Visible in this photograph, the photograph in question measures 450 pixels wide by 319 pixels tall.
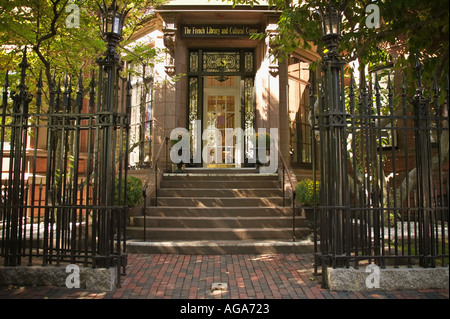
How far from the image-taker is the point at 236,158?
11734mm

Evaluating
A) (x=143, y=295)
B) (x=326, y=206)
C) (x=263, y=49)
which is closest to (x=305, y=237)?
(x=326, y=206)

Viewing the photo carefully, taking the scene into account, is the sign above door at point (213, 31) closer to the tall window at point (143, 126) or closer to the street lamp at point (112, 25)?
the tall window at point (143, 126)

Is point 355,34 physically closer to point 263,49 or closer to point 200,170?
point 263,49

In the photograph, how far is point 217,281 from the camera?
498cm

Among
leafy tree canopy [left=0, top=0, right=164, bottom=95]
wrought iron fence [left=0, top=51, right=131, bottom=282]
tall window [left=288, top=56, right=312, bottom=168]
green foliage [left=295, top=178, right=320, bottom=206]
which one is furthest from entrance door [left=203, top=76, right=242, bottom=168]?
wrought iron fence [left=0, top=51, right=131, bottom=282]

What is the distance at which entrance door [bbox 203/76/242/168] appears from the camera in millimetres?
11773

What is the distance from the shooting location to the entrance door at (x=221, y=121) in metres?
11.8

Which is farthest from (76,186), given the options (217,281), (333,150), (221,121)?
(221,121)

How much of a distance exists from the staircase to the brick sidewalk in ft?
0.92

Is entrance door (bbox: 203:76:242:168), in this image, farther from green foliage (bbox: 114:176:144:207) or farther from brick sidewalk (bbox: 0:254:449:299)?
brick sidewalk (bbox: 0:254:449:299)

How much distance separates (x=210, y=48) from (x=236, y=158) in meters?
4.05

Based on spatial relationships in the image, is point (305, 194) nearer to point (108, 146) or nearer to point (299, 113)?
point (108, 146)

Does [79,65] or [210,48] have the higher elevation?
[210,48]

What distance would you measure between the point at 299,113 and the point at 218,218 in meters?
6.32
